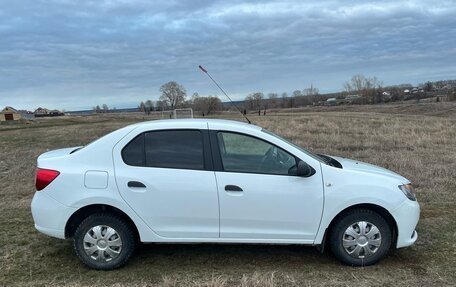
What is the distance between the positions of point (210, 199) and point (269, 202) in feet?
2.01

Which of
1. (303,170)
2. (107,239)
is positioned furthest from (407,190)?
(107,239)

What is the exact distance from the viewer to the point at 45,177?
4688 millimetres

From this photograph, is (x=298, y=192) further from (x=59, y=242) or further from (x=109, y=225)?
(x=59, y=242)

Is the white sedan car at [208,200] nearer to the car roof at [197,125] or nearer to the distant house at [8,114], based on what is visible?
the car roof at [197,125]

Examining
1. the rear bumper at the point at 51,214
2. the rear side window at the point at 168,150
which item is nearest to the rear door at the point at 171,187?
the rear side window at the point at 168,150

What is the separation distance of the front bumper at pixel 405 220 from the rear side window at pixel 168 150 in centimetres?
215

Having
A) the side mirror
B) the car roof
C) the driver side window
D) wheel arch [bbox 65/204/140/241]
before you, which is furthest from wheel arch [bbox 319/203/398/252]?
wheel arch [bbox 65/204/140/241]

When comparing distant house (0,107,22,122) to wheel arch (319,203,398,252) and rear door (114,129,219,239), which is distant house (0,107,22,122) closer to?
rear door (114,129,219,239)

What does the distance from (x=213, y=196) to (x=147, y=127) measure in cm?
108

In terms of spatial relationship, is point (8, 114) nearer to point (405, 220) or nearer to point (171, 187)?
point (171, 187)

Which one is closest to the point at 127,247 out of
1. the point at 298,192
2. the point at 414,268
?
the point at 298,192

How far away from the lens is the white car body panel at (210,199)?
4566mm

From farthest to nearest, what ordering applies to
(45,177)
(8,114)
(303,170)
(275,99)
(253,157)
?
(275,99) → (8,114) → (253,157) → (45,177) → (303,170)

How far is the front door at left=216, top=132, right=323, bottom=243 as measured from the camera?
457 cm
